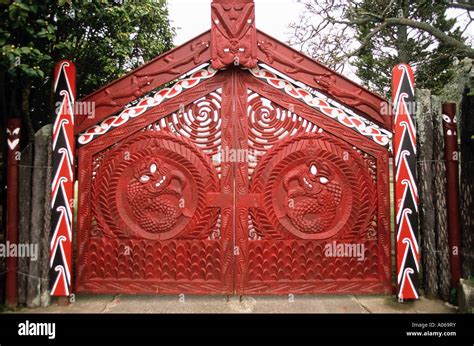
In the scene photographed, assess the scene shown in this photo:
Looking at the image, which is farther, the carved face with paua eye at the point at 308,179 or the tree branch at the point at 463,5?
the tree branch at the point at 463,5

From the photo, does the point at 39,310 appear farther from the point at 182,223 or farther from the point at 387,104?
the point at 387,104

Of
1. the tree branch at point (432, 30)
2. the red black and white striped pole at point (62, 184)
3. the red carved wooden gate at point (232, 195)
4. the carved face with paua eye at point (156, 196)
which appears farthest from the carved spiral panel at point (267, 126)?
the tree branch at point (432, 30)

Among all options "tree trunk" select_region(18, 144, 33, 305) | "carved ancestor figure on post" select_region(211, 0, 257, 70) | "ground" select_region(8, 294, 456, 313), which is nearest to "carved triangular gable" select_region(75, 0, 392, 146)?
"carved ancestor figure on post" select_region(211, 0, 257, 70)

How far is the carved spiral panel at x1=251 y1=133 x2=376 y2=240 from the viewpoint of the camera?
4000mm


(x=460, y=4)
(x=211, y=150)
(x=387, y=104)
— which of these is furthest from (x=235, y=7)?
(x=460, y=4)

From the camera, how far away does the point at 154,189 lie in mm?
4012

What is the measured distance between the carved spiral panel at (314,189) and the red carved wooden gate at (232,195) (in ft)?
0.04

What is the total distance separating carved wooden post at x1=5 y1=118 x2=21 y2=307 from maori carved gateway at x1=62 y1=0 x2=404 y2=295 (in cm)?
62

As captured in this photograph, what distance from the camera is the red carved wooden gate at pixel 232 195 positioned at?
13.0 feet

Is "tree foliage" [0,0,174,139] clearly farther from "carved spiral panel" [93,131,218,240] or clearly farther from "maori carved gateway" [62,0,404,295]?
"carved spiral panel" [93,131,218,240]

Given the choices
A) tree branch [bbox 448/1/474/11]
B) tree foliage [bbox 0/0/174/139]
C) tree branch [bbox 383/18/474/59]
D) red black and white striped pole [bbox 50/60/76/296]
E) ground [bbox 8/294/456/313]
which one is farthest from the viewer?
tree branch [bbox 383/18/474/59]

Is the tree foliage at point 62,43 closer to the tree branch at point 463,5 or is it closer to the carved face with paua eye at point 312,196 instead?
the carved face with paua eye at point 312,196

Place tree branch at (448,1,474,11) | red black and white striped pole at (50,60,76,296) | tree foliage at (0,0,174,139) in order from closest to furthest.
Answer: tree foliage at (0,0,174,139) < red black and white striped pole at (50,60,76,296) < tree branch at (448,1,474,11)

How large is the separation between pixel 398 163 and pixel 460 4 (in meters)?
9.56
